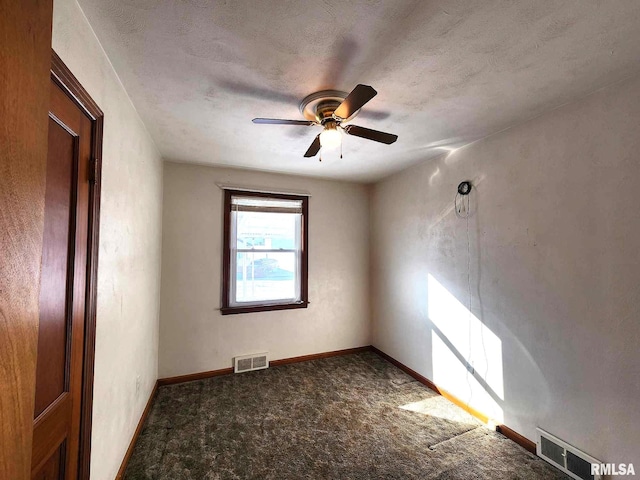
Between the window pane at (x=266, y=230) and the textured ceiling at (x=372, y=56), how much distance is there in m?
1.36

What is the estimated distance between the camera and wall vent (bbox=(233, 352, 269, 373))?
3.26m

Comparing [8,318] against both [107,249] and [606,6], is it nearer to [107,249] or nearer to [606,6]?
[107,249]

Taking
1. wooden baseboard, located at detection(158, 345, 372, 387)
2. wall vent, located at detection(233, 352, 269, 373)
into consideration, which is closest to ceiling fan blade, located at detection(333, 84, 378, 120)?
wall vent, located at detection(233, 352, 269, 373)

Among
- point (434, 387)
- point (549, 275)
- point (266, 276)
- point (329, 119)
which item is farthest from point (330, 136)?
point (434, 387)

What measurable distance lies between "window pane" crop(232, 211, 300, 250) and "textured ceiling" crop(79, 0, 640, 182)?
136 cm

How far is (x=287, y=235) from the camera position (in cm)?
366

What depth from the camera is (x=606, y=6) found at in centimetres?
113

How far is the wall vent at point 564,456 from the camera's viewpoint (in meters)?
1.70

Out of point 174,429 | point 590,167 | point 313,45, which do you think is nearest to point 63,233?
point 313,45

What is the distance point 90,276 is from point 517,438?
3042 millimetres

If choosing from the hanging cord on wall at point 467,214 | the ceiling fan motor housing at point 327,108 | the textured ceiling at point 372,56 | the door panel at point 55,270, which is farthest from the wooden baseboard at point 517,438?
the door panel at point 55,270

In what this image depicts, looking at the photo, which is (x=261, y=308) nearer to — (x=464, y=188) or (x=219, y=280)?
(x=219, y=280)

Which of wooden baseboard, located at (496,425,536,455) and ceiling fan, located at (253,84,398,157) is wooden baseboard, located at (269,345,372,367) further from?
ceiling fan, located at (253,84,398,157)

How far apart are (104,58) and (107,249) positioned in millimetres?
995
